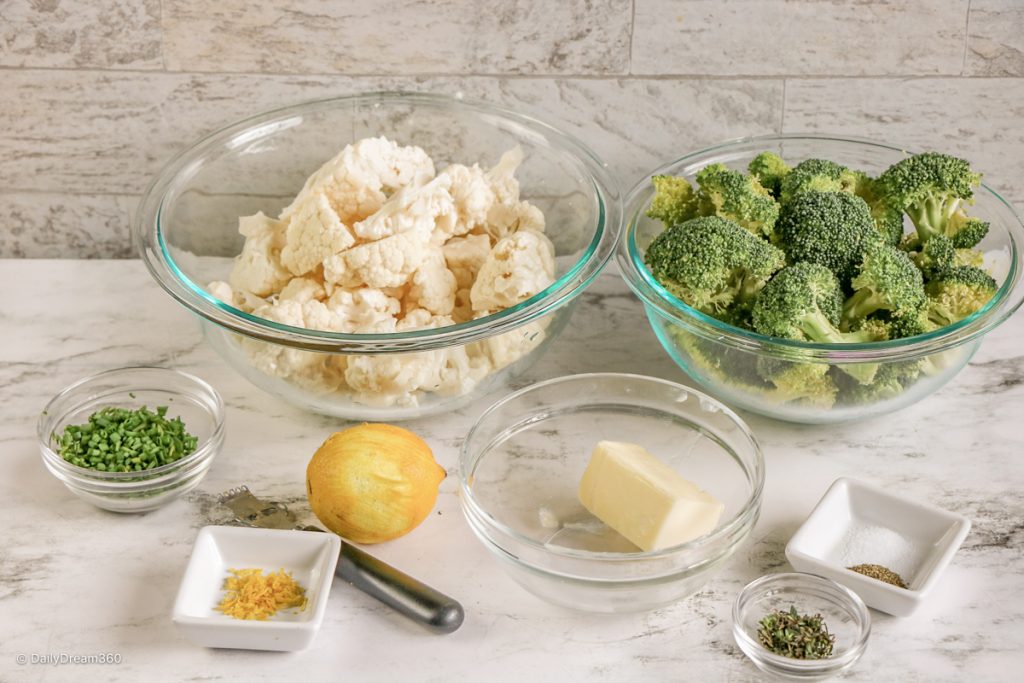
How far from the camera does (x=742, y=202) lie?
5.44 ft

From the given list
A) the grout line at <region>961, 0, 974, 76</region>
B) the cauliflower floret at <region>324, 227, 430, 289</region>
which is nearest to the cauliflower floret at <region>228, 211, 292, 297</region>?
the cauliflower floret at <region>324, 227, 430, 289</region>

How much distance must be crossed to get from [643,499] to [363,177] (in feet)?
2.38


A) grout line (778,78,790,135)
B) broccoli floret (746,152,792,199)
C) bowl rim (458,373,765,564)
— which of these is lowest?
bowl rim (458,373,765,564)

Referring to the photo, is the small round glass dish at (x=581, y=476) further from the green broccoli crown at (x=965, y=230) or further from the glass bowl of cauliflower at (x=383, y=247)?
the green broccoli crown at (x=965, y=230)

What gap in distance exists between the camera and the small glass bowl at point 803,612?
126cm

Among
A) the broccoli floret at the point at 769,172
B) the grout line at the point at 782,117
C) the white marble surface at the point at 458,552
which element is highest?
the grout line at the point at 782,117

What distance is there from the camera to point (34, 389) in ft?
5.86

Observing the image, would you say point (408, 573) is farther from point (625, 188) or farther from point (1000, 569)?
point (625, 188)

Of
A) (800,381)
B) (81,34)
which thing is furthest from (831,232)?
(81,34)

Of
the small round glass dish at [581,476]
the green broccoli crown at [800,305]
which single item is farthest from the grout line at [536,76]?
the small round glass dish at [581,476]

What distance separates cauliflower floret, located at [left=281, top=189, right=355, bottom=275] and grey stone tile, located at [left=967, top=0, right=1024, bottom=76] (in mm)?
1163

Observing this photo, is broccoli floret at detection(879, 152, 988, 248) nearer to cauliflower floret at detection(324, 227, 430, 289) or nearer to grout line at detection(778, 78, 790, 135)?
grout line at detection(778, 78, 790, 135)

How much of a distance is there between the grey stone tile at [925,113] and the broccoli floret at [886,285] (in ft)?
1.58

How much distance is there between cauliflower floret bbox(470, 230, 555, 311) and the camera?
162 cm
